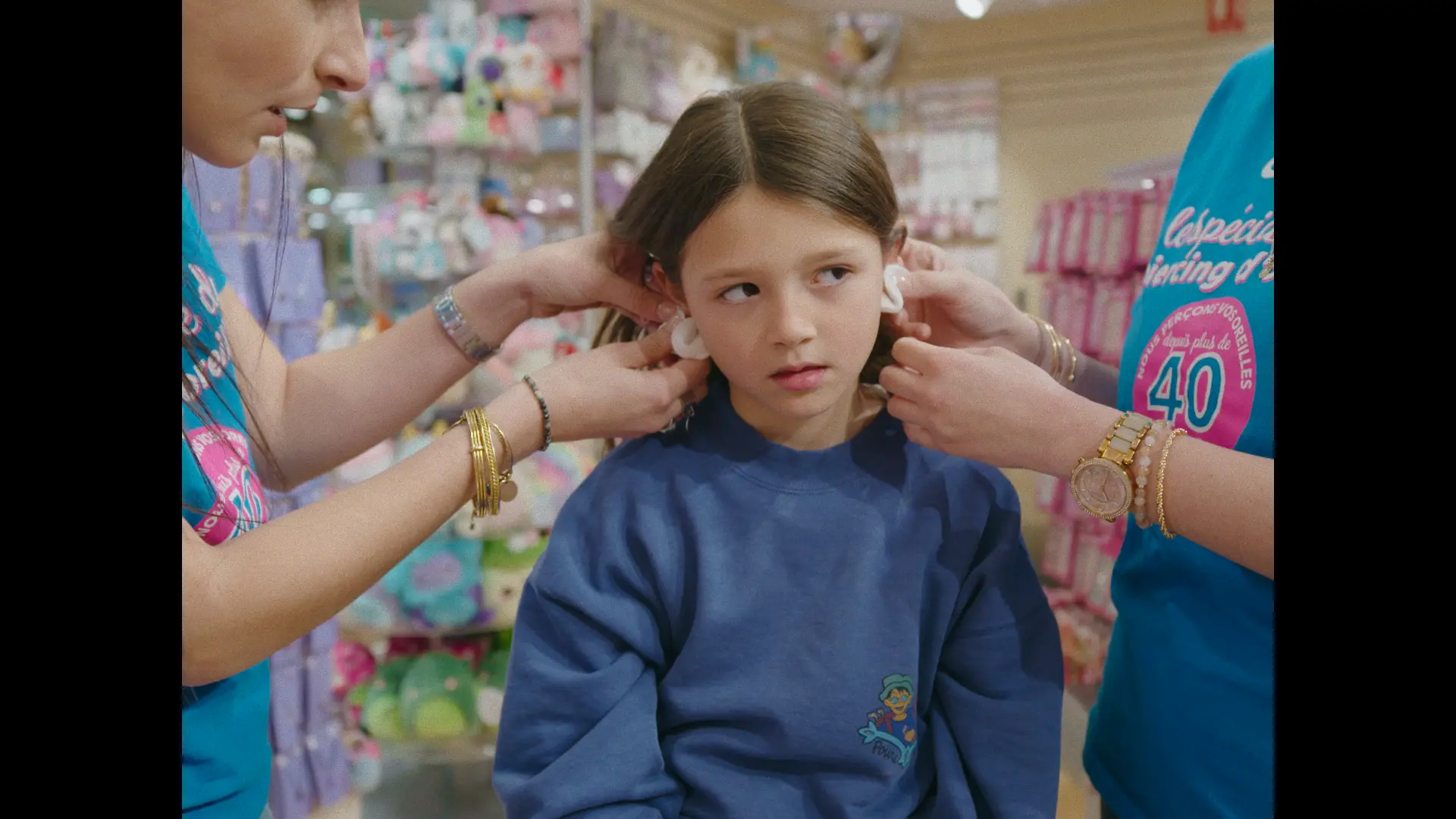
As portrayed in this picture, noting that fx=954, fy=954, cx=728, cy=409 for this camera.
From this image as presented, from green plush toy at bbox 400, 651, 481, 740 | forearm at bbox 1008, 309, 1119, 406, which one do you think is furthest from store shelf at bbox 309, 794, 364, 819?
forearm at bbox 1008, 309, 1119, 406

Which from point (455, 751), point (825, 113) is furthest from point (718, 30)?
point (455, 751)

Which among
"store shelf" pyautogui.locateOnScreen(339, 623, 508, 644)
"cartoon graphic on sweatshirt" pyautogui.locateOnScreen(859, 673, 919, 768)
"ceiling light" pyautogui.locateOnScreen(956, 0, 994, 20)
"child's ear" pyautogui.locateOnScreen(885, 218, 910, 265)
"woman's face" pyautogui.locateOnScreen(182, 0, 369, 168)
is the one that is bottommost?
"store shelf" pyautogui.locateOnScreen(339, 623, 508, 644)

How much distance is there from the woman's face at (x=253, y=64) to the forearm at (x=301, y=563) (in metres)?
0.25

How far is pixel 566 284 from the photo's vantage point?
1.04 m

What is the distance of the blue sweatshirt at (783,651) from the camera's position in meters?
0.88

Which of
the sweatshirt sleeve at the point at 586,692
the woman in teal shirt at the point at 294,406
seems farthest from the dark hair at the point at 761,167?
the sweatshirt sleeve at the point at 586,692

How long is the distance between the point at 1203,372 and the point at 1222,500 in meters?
0.14

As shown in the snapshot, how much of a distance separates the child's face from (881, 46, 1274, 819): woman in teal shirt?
7 cm

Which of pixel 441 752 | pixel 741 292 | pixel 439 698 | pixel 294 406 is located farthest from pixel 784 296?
pixel 439 698

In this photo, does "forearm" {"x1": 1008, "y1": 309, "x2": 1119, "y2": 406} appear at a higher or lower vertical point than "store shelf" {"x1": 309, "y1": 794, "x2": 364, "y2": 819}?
higher

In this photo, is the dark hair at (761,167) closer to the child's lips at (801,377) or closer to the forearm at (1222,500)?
the child's lips at (801,377)

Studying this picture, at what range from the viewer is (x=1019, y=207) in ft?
4.81

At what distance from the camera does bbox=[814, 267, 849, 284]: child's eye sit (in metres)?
0.91

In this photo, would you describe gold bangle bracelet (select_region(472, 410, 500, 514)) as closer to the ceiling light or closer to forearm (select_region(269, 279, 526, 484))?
forearm (select_region(269, 279, 526, 484))
